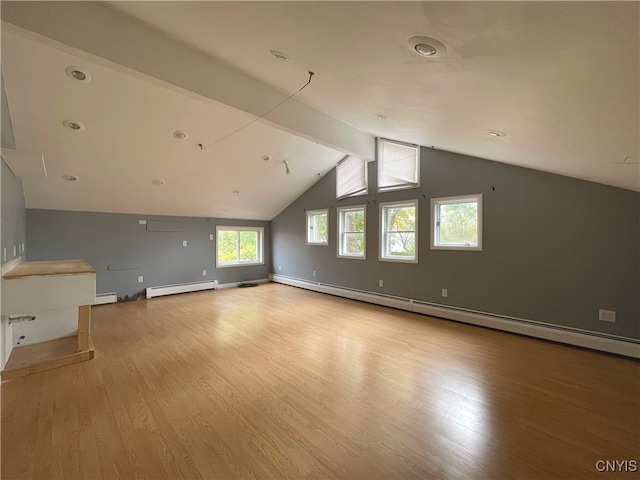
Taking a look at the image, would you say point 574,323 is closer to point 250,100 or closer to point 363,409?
point 363,409

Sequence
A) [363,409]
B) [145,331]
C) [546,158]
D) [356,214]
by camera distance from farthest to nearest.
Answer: [356,214] → [145,331] → [546,158] → [363,409]

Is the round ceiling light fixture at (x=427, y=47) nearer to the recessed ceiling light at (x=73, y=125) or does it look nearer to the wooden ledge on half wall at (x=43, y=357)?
the recessed ceiling light at (x=73, y=125)

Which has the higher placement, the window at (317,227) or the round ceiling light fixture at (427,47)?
the round ceiling light fixture at (427,47)

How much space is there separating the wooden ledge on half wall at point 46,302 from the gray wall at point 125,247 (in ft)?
8.98

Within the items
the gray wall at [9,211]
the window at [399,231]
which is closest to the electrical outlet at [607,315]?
the window at [399,231]

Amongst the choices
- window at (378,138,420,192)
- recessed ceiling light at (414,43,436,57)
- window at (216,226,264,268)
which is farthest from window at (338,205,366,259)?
recessed ceiling light at (414,43,436,57)

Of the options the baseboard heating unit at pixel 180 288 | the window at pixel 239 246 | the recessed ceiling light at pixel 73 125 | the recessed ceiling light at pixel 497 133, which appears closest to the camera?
the recessed ceiling light at pixel 497 133

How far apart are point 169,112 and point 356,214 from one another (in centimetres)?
391

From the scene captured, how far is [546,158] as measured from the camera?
2979mm

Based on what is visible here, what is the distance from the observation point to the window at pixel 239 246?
7512 mm

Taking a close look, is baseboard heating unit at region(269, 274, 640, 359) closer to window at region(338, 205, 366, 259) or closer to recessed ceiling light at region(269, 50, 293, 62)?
window at region(338, 205, 366, 259)

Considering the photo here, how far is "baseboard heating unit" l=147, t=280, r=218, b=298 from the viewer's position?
20.4 feet

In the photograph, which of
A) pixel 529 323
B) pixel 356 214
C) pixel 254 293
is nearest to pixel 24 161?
pixel 254 293

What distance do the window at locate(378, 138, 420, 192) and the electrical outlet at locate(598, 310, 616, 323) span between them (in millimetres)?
2901
